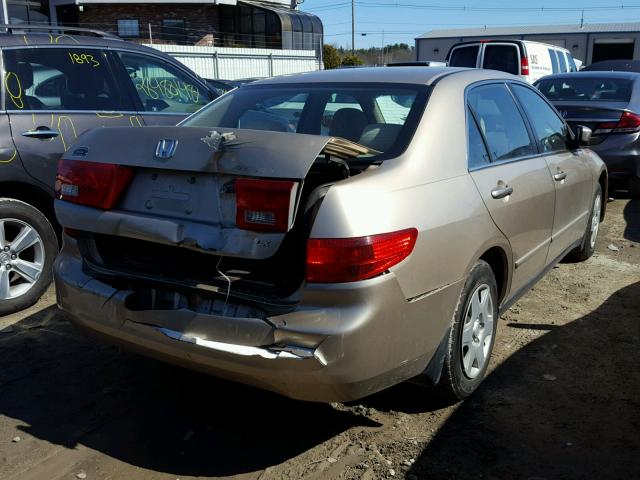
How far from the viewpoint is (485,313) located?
11.3 ft

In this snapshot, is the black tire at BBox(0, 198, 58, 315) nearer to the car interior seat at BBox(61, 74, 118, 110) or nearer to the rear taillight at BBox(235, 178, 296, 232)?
the car interior seat at BBox(61, 74, 118, 110)

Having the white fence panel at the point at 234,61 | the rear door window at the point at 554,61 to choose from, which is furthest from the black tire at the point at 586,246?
the white fence panel at the point at 234,61

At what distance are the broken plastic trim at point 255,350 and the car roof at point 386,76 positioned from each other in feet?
5.55

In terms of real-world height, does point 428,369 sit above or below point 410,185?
below

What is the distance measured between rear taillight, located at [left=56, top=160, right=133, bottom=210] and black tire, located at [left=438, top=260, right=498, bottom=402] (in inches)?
66.0

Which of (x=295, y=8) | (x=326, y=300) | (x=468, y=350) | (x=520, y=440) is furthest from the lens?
(x=295, y=8)

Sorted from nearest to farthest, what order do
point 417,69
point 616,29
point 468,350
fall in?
point 468,350 < point 417,69 < point 616,29

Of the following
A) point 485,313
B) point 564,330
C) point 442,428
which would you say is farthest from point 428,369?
point 564,330

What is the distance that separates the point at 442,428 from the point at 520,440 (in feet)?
1.20

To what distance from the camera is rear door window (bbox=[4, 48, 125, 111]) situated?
468cm

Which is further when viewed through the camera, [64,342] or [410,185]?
[64,342]

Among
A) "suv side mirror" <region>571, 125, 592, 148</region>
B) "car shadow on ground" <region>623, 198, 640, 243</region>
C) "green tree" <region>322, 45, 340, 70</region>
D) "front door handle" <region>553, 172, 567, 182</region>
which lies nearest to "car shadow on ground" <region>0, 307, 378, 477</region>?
"front door handle" <region>553, 172, 567, 182</region>

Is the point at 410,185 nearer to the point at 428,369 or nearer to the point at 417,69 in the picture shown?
the point at 428,369

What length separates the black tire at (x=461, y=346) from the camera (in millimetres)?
3080
